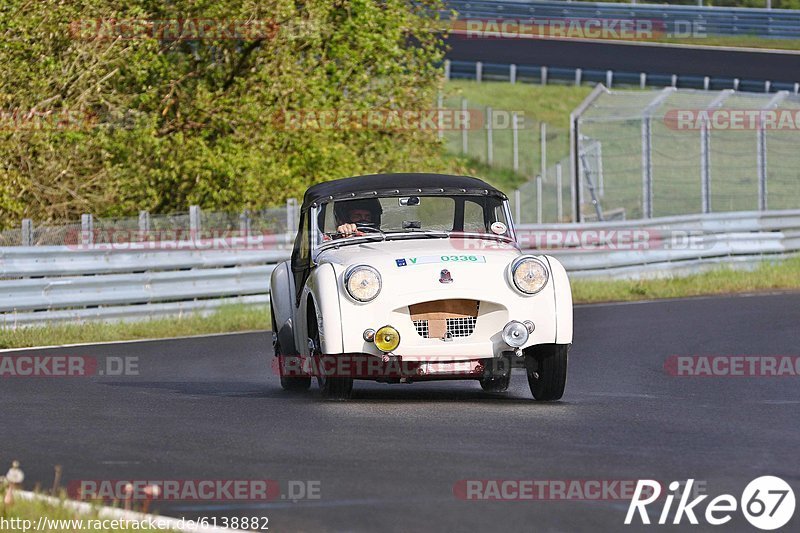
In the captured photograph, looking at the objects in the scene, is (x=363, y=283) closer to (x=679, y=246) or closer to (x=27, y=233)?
(x=27, y=233)

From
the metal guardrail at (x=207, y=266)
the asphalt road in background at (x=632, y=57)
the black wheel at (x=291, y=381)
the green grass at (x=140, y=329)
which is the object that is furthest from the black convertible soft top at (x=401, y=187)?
the asphalt road in background at (x=632, y=57)

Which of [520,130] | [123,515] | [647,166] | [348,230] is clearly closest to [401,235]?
[348,230]

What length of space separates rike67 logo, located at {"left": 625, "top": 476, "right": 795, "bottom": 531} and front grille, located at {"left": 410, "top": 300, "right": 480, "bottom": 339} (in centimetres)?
325

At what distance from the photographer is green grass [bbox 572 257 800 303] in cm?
2141

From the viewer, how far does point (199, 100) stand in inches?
925

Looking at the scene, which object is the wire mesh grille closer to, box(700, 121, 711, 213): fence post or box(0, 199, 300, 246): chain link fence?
box(0, 199, 300, 246): chain link fence

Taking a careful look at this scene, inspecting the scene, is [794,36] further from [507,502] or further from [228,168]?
[507,502]

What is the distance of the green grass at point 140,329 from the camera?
53.2ft

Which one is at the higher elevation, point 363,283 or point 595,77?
point 595,77

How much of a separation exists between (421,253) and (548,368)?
3.72ft

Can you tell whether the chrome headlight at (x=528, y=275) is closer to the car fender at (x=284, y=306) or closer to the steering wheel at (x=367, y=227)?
the steering wheel at (x=367, y=227)

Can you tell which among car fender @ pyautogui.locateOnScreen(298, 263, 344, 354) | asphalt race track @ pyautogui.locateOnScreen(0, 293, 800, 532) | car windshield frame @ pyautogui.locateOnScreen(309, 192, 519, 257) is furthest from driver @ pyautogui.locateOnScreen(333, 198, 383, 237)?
asphalt race track @ pyautogui.locateOnScreen(0, 293, 800, 532)

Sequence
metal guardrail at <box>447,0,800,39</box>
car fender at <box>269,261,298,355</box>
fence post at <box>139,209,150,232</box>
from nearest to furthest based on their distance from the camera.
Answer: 1. car fender at <box>269,261,298,355</box>
2. fence post at <box>139,209,150,232</box>
3. metal guardrail at <box>447,0,800,39</box>

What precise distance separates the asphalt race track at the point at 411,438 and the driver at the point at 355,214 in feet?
4.02
